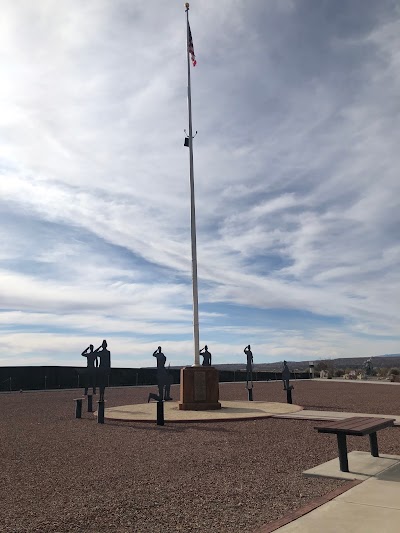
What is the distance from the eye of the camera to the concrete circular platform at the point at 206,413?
12.6 meters

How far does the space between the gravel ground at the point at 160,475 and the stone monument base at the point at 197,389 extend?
10.4 ft

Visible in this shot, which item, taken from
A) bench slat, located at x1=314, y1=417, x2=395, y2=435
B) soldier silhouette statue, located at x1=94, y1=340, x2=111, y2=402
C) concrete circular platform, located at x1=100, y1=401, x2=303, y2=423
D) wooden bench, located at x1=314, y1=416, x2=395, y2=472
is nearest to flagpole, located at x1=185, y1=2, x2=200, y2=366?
concrete circular platform, located at x1=100, y1=401, x2=303, y2=423

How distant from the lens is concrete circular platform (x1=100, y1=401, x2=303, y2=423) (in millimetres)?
12625

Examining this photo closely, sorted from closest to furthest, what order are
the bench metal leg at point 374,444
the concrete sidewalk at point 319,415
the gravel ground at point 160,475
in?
the gravel ground at point 160,475 < the bench metal leg at point 374,444 < the concrete sidewalk at point 319,415

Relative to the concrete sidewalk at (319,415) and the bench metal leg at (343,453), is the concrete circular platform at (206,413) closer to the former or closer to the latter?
the concrete sidewalk at (319,415)

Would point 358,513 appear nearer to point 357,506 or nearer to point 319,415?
point 357,506

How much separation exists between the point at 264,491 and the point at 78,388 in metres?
25.9

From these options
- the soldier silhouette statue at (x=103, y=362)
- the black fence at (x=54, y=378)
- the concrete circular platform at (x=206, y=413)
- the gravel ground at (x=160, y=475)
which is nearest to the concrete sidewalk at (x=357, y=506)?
the gravel ground at (x=160, y=475)

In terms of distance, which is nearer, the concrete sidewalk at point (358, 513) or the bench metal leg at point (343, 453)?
the concrete sidewalk at point (358, 513)

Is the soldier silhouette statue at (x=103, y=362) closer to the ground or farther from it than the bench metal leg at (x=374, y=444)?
farther from it

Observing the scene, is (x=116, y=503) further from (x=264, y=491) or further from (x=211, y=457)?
(x=211, y=457)

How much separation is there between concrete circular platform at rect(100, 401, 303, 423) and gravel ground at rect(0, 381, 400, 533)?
0.69 meters

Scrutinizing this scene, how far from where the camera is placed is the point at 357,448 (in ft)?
27.6

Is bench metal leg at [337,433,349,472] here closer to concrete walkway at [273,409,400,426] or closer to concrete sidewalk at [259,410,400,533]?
concrete sidewalk at [259,410,400,533]
